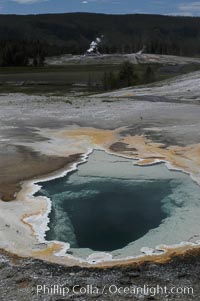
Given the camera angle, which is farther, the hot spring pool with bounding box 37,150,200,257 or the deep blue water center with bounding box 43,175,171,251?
the deep blue water center with bounding box 43,175,171,251

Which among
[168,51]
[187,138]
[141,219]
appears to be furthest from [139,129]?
[168,51]

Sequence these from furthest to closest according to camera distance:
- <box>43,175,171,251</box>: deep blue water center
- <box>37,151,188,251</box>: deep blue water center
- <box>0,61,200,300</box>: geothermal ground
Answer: <box>37,151,188,251</box>: deep blue water center → <box>43,175,171,251</box>: deep blue water center → <box>0,61,200,300</box>: geothermal ground

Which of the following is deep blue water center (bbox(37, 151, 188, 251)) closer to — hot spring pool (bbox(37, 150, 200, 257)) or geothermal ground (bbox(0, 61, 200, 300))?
hot spring pool (bbox(37, 150, 200, 257))

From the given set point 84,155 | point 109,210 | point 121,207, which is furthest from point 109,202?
point 84,155

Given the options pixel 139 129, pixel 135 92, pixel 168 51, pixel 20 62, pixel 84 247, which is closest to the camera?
pixel 84 247

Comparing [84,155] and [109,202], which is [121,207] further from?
[84,155]

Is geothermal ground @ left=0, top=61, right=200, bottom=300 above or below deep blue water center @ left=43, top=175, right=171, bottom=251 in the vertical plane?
above

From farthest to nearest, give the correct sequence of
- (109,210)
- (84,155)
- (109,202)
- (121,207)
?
(84,155) < (109,202) < (121,207) < (109,210)

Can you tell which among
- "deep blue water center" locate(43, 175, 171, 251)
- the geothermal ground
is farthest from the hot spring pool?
the geothermal ground

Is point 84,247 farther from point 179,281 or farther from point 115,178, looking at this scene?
point 115,178
